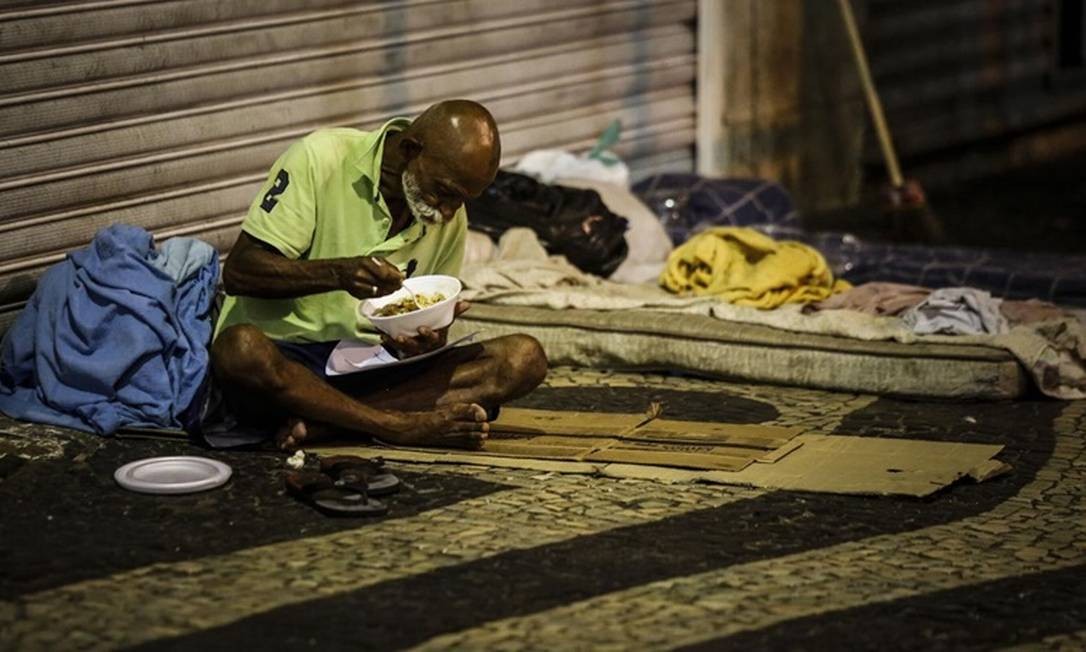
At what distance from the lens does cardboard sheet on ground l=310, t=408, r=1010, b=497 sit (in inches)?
249

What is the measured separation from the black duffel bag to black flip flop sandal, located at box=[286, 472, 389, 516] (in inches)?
120

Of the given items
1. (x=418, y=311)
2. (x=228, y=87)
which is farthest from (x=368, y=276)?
(x=228, y=87)

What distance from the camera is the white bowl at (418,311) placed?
6.23 m

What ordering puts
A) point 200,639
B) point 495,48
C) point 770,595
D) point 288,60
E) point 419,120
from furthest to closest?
point 495,48 → point 288,60 → point 419,120 → point 770,595 → point 200,639

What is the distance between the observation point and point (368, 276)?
6074 millimetres

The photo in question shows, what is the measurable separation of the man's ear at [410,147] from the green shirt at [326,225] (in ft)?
0.51

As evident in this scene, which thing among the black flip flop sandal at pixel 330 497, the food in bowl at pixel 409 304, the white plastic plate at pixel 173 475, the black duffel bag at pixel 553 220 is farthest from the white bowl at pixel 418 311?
the black duffel bag at pixel 553 220

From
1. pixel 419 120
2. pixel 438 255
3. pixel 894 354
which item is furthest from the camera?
pixel 894 354

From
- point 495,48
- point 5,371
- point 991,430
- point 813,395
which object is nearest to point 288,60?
point 495,48

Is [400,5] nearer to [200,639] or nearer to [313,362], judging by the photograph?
[313,362]

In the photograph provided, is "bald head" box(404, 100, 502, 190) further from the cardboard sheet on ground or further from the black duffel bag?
the black duffel bag

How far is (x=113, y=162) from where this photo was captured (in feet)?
25.8

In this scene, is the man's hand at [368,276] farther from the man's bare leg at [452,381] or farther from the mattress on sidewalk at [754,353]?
the mattress on sidewalk at [754,353]

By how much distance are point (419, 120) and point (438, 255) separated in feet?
1.96
